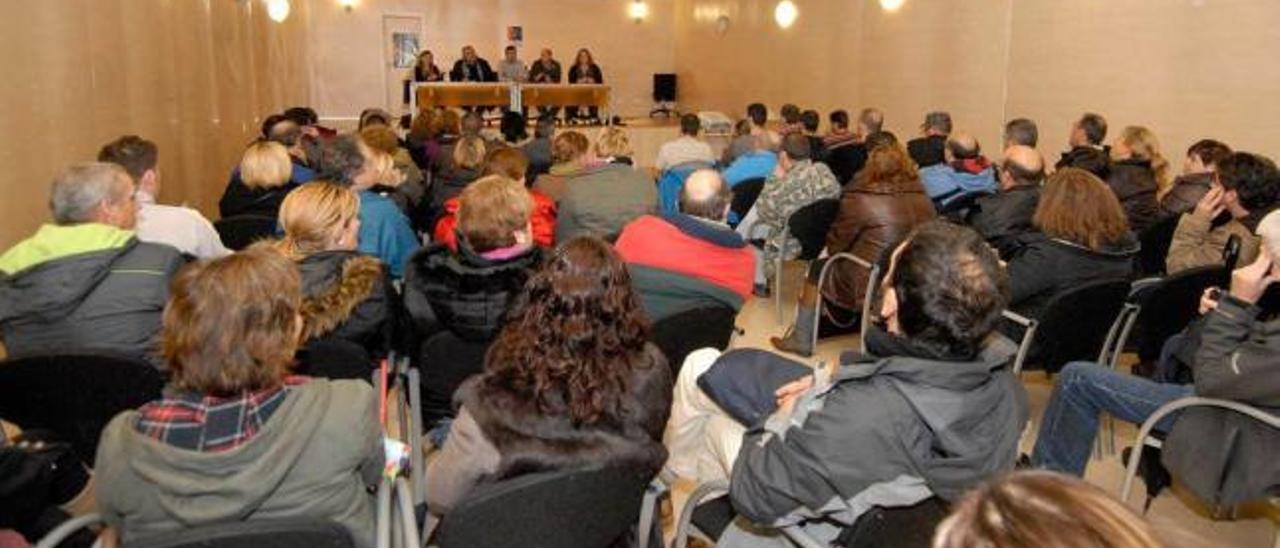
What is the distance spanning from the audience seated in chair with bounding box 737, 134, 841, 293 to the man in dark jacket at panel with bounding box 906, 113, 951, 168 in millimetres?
1720

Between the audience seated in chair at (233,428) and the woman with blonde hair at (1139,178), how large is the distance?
4131 millimetres

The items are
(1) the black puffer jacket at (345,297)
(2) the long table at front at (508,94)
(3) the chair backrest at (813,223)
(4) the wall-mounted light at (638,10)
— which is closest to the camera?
(1) the black puffer jacket at (345,297)

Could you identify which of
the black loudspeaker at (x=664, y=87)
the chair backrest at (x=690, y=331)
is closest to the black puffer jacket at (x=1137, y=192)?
the chair backrest at (x=690, y=331)

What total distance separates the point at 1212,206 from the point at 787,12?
8965mm

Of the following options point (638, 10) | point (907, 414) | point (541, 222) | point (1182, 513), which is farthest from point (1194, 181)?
point (638, 10)

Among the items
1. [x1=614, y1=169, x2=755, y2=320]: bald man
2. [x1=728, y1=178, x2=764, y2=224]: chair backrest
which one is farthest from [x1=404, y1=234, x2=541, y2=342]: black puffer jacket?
[x1=728, y1=178, x2=764, y2=224]: chair backrest

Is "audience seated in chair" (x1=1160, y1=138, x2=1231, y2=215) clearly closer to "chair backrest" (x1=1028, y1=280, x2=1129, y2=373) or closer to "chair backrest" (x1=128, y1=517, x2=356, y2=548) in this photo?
"chair backrest" (x1=1028, y1=280, x2=1129, y2=373)

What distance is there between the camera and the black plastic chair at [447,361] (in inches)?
111

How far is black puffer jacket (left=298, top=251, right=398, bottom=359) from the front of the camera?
2.63 m

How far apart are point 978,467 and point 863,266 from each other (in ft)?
9.46

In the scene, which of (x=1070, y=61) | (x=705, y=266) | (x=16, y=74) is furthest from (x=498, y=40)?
(x=705, y=266)

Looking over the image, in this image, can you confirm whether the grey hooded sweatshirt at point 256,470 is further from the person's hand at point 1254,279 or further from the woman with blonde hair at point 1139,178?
the woman with blonde hair at point 1139,178

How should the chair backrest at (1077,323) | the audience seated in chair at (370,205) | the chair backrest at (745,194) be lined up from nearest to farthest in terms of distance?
the chair backrest at (1077,323)
the audience seated in chair at (370,205)
the chair backrest at (745,194)

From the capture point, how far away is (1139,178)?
187 inches
